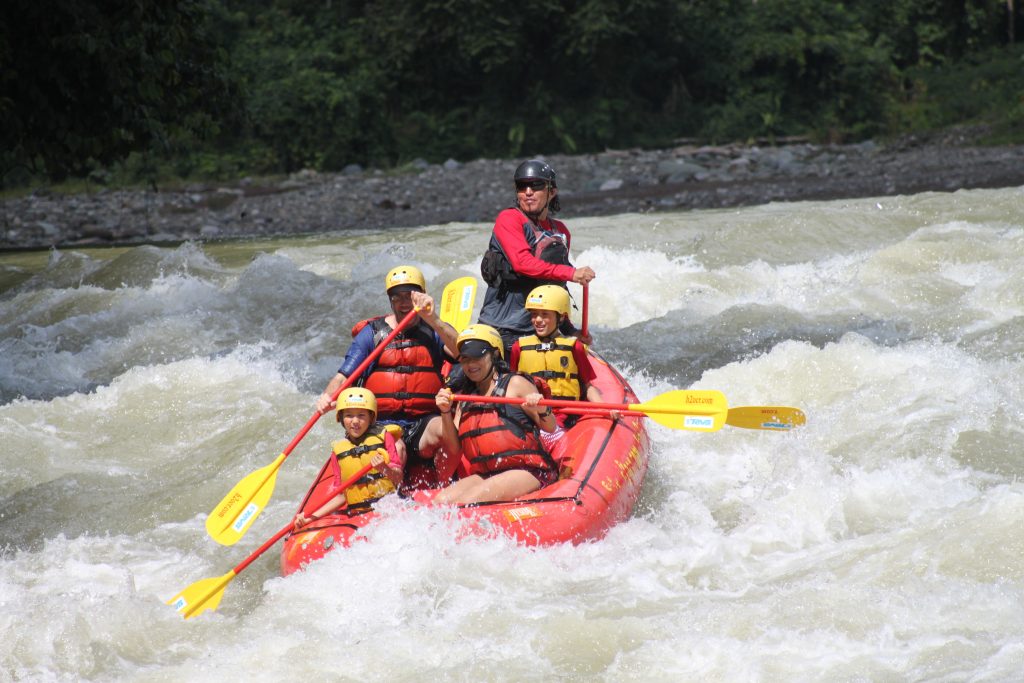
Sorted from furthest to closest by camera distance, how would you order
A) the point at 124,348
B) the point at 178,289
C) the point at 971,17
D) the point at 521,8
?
the point at 971,17
the point at 521,8
the point at 178,289
the point at 124,348

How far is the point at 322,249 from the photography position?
12.7 metres

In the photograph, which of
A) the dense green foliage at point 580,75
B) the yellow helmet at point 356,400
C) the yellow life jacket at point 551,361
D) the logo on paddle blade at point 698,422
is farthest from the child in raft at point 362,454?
the dense green foliage at point 580,75

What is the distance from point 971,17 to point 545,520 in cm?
2444

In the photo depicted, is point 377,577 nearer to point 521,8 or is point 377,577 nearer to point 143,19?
point 143,19

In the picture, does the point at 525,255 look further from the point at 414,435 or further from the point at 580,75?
the point at 580,75

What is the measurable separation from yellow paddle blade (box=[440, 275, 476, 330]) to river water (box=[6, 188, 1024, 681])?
1.19m

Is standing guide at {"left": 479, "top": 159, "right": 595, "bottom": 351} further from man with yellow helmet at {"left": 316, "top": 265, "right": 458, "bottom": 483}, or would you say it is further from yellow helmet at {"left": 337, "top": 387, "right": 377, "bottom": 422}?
yellow helmet at {"left": 337, "top": 387, "right": 377, "bottom": 422}

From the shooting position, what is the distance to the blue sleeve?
18.3 feet

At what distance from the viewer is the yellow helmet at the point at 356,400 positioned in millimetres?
5102

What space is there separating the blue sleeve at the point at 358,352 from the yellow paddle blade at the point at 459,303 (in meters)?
0.59

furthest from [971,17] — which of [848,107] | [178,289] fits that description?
[178,289]

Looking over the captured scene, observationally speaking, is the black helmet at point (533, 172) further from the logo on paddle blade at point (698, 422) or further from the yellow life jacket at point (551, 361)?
the logo on paddle blade at point (698, 422)

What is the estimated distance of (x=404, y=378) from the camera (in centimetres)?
548

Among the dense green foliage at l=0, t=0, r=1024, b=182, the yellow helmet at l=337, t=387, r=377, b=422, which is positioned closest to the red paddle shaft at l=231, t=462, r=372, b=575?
the yellow helmet at l=337, t=387, r=377, b=422
